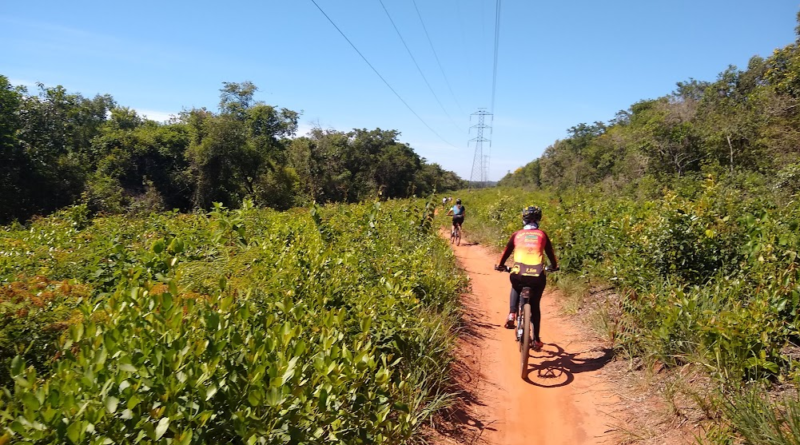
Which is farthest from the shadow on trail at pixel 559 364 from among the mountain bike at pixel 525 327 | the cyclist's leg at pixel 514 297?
the cyclist's leg at pixel 514 297

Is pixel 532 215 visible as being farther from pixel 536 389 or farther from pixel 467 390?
pixel 467 390

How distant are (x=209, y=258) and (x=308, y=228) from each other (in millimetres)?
2085

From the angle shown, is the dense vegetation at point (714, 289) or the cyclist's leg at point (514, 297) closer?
the dense vegetation at point (714, 289)

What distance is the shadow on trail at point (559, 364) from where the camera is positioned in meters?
4.48

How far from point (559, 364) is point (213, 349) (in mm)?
4062

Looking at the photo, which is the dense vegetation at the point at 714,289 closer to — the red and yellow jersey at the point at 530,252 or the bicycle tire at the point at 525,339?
the bicycle tire at the point at 525,339

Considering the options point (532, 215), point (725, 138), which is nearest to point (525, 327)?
point (532, 215)

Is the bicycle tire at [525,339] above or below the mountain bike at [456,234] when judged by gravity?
below

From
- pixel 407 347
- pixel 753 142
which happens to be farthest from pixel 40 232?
pixel 753 142

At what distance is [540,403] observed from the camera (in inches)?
160

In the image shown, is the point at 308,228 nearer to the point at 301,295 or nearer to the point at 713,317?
the point at 301,295

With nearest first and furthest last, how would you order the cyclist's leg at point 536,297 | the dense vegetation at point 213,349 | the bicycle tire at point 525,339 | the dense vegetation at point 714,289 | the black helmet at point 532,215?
the dense vegetation at point 213,349 < the dense vegetation at point 714,289 < the bicycle tire at point 525,339 < the cyclist's leg at point 536,297 < the black helmet at point 532,215

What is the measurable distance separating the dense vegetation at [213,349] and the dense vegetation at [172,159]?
12.1 m

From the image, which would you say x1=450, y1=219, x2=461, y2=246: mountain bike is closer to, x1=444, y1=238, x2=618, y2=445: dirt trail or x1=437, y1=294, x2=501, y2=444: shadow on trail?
x1=444, y1=238, x2=618, y2=445: dirt trail
